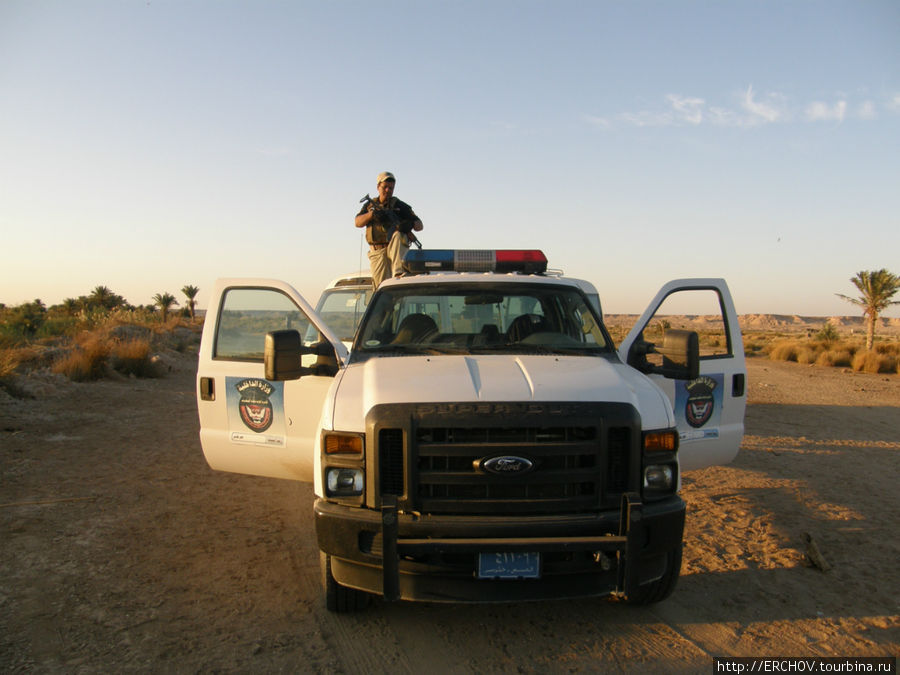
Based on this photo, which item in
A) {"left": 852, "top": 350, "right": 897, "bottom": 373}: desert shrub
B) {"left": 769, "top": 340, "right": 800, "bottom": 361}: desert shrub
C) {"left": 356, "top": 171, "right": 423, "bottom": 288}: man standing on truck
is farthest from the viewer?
{"left": 769, "top": 340, "right": 800, "bottom": 361}: desert shrub

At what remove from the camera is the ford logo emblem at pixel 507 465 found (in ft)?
10.3

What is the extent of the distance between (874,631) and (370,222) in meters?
5.32

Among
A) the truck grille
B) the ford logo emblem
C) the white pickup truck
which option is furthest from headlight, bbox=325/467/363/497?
the ford logo emblem

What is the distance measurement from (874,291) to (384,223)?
3118 cm

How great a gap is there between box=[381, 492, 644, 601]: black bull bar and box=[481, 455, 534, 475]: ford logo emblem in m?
0.33

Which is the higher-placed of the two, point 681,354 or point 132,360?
point 681,354

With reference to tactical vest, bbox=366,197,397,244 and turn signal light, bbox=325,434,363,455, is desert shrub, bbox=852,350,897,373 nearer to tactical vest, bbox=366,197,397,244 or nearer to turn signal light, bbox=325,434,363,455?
tactical vest, bbox=366,197,397,244

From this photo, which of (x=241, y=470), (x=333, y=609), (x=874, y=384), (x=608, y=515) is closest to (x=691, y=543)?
(x=608, y=515)

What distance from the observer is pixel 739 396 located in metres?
4.96

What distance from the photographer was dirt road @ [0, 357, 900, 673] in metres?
3.23

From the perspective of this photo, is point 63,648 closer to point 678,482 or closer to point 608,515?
point 608,515

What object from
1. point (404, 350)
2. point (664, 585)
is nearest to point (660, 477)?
point (664, 585)

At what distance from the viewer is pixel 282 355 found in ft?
13.0

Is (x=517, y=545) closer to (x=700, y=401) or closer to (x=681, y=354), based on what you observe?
(x=681, y=354)
